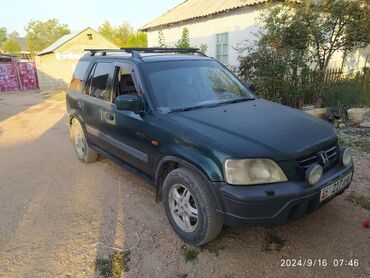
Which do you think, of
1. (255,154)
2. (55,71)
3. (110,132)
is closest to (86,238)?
(110,132)

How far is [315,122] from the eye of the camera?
10.9ft

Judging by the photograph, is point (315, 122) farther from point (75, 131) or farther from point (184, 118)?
point (75, 131)

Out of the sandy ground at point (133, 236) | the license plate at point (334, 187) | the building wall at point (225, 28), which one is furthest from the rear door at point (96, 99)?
the building wall at point (225, 28)

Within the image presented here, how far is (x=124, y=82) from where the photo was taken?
4.09 m

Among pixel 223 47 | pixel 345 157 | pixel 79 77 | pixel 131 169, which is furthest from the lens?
pixel 223 47

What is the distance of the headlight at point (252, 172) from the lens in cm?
261

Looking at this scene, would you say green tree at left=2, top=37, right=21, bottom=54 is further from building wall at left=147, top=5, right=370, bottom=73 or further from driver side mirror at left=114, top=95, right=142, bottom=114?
driver side mirror at left=114, top=95, right=142, bottom=114

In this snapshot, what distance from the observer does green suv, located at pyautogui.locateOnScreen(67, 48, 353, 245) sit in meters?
2.61

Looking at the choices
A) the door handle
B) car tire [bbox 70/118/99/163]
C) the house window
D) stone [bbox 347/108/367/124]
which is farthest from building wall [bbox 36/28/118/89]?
stone [bbox 347/108/367/124]

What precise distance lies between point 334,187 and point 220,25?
12572 millimetres

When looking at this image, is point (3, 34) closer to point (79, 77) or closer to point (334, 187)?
point (79, 77)

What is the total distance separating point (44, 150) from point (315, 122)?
541 cm

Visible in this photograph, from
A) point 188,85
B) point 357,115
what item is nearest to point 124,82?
point 188,85

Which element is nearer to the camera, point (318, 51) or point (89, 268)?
point (89, 268)
